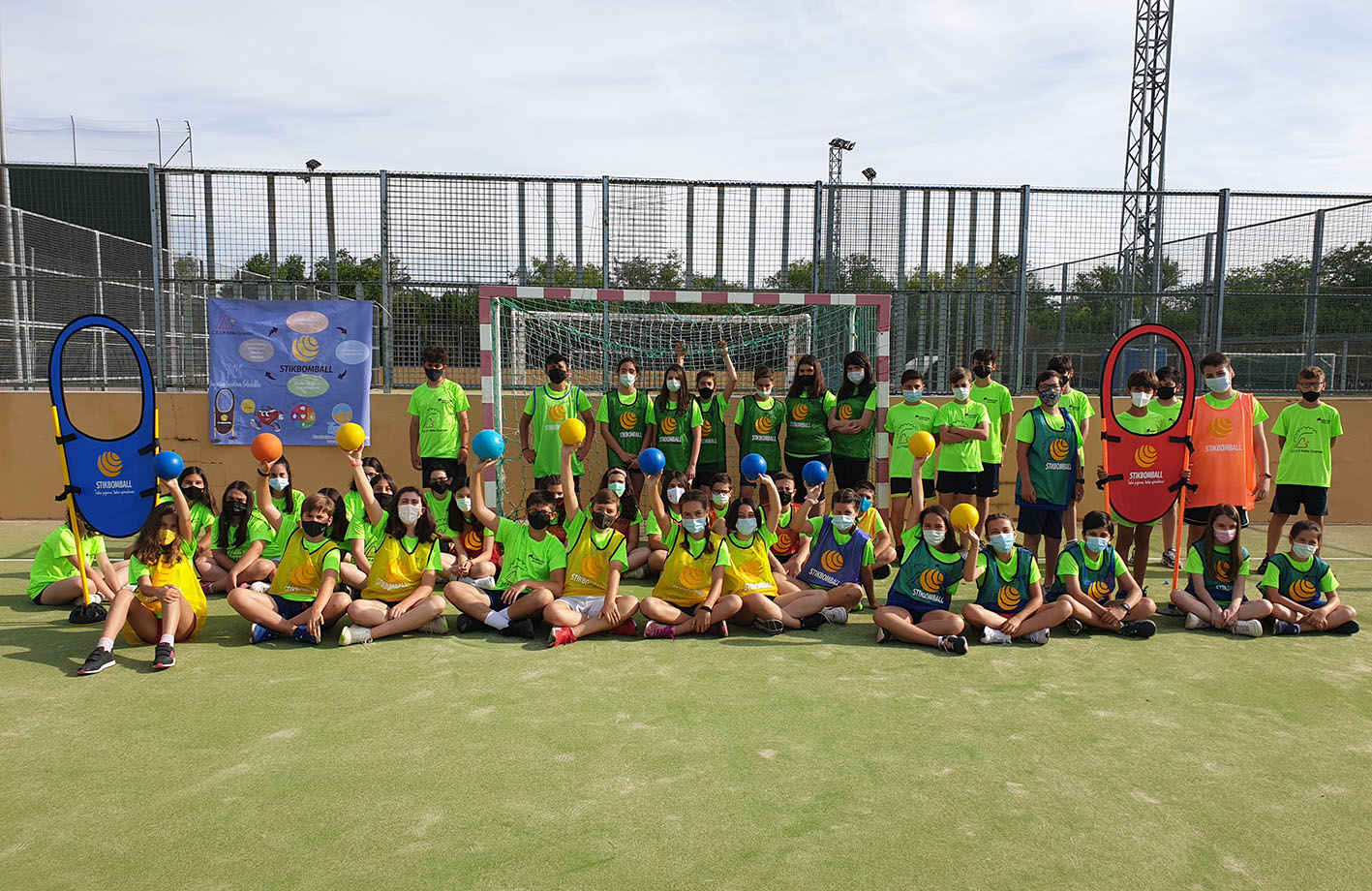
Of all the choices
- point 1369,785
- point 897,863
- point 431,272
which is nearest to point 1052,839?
point 897,863

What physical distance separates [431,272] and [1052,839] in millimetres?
8040

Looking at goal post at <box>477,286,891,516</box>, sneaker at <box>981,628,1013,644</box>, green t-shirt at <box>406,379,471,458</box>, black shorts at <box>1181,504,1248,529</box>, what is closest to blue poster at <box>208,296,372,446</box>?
goal post at <box>477,286,891,516</box>

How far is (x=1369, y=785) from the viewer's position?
136 inches

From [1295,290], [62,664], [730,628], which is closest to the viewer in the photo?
[62,664]

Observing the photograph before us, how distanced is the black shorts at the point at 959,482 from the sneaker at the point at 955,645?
2278 mm

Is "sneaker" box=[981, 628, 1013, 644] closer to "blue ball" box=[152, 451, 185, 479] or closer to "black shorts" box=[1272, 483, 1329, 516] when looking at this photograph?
"black shorts" box=[1272, 483, 1329, 516]

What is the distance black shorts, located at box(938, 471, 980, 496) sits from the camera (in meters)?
7.25

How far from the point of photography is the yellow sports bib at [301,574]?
18.3ft

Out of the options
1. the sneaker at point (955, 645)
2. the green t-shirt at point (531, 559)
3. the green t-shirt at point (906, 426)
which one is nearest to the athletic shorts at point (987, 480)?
the green t-shirt at point (906, 426)

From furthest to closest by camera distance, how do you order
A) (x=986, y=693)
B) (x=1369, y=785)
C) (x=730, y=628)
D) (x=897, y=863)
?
(x=730, y=628), (x=986, y=693), (x=1369, y=785), (x=897, y=863)

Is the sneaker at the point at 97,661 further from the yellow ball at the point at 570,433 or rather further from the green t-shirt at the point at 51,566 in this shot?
the yellow ball at the point at 570,433

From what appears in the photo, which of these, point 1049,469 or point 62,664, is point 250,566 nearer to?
point 62,664

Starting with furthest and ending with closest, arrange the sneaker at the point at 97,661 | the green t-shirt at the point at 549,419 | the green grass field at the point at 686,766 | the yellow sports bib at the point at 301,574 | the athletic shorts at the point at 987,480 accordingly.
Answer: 1. the green t-shirt at the point at 549,419
2. the athletic shorts at the point at 987,480
3. the yellow sports bib at the point at 301,574
4. the sneaker at the point at 97,661
5. the green grass field at the point at 686,766

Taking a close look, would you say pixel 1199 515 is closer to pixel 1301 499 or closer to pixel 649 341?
pixel 1301 499
